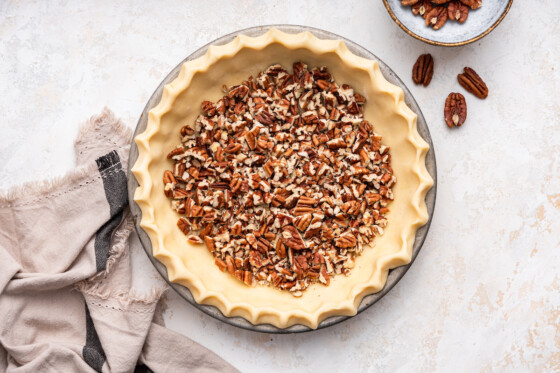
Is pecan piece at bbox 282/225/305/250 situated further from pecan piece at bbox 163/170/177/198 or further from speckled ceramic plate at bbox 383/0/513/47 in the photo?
speckled ceramic plate at bbox 383/0/513/47

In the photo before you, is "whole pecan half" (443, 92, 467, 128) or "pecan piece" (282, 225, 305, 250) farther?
"whole pecan half" (443, 92, 467, 128)

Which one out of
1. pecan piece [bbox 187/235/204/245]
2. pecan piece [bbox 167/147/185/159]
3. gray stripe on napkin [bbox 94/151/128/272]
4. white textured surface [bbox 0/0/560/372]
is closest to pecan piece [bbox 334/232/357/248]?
white textured surface [bbox 0/0/560/372]

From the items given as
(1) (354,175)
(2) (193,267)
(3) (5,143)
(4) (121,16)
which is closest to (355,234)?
(1) (354,175)

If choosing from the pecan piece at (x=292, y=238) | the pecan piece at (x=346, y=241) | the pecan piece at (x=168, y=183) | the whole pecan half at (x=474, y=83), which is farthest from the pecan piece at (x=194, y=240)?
the whole pecan half at (x=474, y=83)

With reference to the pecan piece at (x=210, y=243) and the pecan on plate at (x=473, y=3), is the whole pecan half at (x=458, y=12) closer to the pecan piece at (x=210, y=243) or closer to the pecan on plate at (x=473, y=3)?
the pecan on plate at (x=473, y=3)

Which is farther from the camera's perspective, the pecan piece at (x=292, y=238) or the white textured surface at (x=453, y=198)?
the white textured surface at (x=453, y=198)

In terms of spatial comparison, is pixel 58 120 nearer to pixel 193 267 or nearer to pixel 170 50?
pixel 170 50
